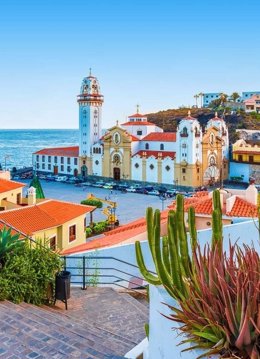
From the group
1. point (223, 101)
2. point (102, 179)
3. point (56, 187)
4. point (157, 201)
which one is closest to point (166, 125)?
point (223, 101)

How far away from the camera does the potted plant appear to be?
311cm

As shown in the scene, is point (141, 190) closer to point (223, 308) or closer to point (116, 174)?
point (116, 174)

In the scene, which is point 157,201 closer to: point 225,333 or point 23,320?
point 23,320

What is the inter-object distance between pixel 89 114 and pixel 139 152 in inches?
414

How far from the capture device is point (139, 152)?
6172 cm

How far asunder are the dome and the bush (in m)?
59.7

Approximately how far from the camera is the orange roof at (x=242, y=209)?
13011 millimetres

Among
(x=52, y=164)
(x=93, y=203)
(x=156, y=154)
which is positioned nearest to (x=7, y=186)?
(x=93, y=203)

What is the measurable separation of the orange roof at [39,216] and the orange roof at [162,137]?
4076 centimetres

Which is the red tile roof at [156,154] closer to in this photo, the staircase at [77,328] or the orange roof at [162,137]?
the orange roof at [162,137]

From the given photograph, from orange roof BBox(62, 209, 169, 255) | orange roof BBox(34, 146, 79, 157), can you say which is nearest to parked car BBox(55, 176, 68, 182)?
orange roof BBox(34, 146, 79, 157)

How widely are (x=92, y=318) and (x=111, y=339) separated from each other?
142 cm

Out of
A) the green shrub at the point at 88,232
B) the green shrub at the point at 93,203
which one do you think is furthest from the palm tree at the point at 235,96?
the green shrub at the point at 88,232

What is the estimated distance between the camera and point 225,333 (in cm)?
314
